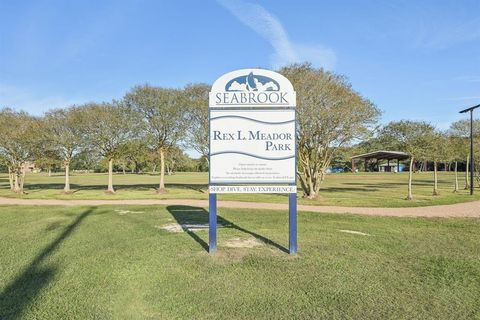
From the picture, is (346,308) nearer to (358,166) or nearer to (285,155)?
(285,155)

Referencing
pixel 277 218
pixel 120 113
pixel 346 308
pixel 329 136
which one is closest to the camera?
→ pixel 346 308

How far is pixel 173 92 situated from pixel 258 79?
22.1 m

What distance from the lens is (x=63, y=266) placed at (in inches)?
225

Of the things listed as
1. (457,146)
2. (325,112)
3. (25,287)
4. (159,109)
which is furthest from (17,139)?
(457,146)

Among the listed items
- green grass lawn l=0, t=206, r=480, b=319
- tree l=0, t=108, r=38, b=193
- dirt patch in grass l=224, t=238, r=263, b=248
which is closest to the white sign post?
dirt patch in grass l=224, t=238, r=263, b=248

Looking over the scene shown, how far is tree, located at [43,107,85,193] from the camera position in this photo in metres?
26.3

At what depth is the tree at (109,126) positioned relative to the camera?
Answer: 26.5 meters

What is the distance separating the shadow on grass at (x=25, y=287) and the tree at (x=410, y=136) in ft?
59.1

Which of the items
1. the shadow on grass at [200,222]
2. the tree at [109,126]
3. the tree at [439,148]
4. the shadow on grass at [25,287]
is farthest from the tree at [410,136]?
the shadow on grass at [25,287]

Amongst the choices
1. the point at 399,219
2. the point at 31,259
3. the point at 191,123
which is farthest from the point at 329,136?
Answer: the point at 31,259

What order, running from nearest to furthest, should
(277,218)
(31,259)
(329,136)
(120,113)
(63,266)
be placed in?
(63,266) < (31,259) < (277,218) < (329,136) < (120,113)

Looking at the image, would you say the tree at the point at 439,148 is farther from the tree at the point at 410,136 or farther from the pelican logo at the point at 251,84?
the pelican logo at the point at 251,84

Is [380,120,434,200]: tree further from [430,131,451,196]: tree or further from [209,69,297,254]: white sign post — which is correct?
[209,69,297,254]: white sign post

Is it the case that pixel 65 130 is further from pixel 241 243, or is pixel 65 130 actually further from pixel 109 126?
pixel 241 243
